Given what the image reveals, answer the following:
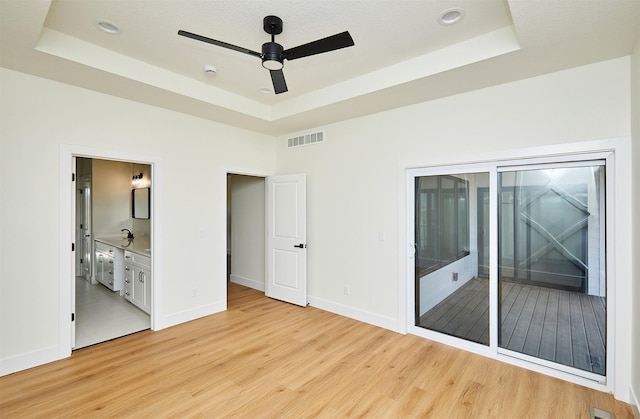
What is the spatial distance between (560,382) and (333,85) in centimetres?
372

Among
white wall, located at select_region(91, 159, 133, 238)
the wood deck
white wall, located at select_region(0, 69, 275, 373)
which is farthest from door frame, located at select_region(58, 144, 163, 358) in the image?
the wood deck

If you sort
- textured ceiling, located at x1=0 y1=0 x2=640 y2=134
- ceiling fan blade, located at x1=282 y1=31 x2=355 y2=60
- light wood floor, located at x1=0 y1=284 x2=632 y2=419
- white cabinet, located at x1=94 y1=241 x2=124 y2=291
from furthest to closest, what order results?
1. white cabinet, located at x1=94 y1=241 x2=124 y2=291
2. light wood floor, located at x1=0 y1=284 x2=632 y2=419
3. textured ceiling, located at x1=0 y1=0 x2=640 y2=134
4. ceiling fan blade, located at x1=282 y1=31 x2=355 y2=60

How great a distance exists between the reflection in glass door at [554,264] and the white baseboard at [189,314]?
3.60m

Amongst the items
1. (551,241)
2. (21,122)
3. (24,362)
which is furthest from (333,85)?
(24,362)

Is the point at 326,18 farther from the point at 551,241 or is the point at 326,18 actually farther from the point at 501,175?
the point at 551,241

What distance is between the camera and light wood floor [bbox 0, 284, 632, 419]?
7.55 ft

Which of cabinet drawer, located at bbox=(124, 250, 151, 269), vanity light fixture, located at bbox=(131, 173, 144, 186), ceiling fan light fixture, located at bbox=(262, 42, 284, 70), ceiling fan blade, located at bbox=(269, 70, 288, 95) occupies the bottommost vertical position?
cabinet drawer, located at bbox=(124, 250, 151, 269)

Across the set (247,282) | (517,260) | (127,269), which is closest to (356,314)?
(517,260)

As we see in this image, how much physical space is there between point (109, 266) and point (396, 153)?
5.17m

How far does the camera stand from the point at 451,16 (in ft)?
7.63

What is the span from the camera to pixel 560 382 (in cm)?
267

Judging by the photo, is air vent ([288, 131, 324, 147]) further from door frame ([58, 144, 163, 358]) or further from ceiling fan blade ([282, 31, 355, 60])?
door frame ([58, 144, 163, 358])

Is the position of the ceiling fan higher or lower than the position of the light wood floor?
higher

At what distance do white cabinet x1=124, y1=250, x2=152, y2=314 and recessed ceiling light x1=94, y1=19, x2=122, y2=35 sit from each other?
2.65 m
